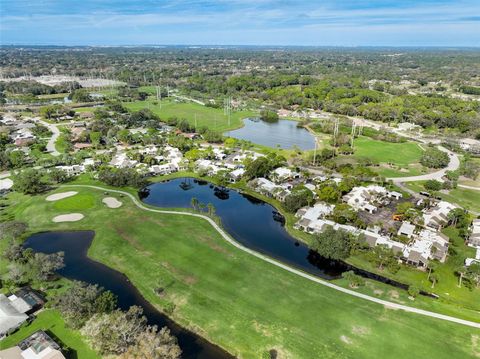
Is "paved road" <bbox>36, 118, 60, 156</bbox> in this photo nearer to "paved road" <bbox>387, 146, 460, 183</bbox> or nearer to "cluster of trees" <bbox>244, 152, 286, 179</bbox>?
"cluster of trees" <bbox>244, 152, 286, 179</bbox>

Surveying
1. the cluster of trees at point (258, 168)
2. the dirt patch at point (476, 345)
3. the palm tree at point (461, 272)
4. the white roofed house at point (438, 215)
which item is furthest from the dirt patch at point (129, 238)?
the white roofed house at point (438, 215)

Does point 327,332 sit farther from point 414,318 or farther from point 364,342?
point 414,318

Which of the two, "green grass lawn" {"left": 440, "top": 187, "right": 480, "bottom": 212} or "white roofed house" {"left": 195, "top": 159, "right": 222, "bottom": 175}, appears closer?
"green grass lawn" {"left": 440, "top": 187, "right": 480, "bottom": 212}

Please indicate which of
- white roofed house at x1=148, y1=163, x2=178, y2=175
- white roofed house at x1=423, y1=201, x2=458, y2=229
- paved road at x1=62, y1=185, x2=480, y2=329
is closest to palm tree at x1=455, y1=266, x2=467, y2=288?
paved road at x1=62, y1=185, x2=480, y2=329

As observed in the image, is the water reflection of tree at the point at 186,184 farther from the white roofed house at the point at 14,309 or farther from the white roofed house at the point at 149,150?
the white roofed house at the point at 14,309

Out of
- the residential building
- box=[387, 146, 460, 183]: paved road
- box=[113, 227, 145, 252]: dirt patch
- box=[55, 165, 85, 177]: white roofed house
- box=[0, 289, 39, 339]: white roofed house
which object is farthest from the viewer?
box=[55, 165, 85, 177]: white roofed house

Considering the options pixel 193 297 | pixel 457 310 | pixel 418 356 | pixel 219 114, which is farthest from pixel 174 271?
pixel 219 114
